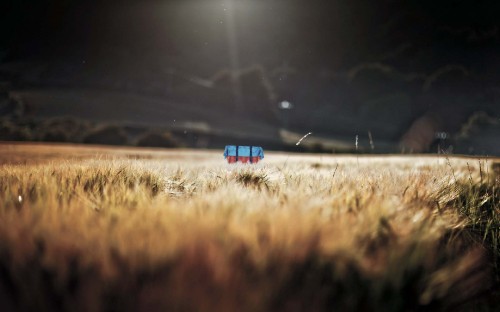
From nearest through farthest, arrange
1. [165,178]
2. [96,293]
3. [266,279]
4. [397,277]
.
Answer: [96,293]
[266,279]
[397,277]
[165,178]

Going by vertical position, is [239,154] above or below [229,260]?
above

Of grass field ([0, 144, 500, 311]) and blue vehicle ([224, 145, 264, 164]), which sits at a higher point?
blue vehicle ([224, 145, 264, 164])

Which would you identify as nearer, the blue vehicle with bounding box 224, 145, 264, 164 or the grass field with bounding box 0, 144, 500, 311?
the grass field with bounding box 0, 144, 500, 311

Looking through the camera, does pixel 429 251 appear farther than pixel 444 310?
Yes

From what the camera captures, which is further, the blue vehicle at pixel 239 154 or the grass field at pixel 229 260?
the blue vehicle at pixel 239 154

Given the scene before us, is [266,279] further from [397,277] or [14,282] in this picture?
[14,282]

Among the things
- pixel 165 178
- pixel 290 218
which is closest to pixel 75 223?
pixel 290 218

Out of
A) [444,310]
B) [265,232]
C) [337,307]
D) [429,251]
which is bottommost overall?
[444,310]

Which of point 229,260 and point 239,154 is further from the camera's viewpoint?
point 239,154

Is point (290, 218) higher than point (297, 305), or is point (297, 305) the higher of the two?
point (290, 218)

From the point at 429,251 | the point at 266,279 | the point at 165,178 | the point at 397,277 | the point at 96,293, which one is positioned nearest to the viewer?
the point at 96,293

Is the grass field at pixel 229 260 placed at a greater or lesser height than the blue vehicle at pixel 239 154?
lesser
